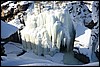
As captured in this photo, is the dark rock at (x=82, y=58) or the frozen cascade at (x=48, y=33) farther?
the frozen cascade at (x=48, y=33)

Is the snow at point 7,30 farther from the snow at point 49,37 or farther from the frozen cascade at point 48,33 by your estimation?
the frozen cascade at point 48,33

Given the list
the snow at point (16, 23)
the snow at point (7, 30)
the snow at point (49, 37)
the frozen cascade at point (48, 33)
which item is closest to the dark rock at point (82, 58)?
the snow at point (49, 37)

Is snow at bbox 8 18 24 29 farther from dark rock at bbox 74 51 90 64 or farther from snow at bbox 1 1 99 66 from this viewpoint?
dark rock at bbox 74 51 90 64

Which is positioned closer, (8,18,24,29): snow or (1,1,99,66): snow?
(1,1,99,66): snow

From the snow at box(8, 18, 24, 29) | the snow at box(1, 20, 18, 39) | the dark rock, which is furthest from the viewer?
the snow at box(8, 18, 24, 29)

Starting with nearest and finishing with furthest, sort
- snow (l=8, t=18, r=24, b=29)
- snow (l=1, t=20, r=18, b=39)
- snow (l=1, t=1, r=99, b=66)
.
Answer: snow (l=1, t=1, r=99, b=66), snow (l=1, t=20, r=18, b=39), snow (l=8, t=18, r=24, b=29)

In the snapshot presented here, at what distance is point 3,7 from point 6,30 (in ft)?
20.5

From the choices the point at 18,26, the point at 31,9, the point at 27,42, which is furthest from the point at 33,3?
the point at 27,42

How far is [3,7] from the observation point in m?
37.1

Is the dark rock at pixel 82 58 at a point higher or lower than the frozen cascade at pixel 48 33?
lower

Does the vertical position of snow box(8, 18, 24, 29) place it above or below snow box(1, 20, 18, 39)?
above

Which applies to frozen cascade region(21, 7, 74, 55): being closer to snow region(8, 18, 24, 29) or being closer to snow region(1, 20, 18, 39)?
snow region(1, 20, 18, 39)

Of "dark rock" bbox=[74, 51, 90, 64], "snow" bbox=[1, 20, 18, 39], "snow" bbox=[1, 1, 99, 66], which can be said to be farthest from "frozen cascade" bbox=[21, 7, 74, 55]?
"dark rock" bbox=[74, 51, 90, 64]

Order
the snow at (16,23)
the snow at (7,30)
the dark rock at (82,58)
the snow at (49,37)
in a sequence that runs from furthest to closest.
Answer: the snow at (16,23) < the snow at (7,30) < the snow at (49,37) < the dark rock at (82,58)
